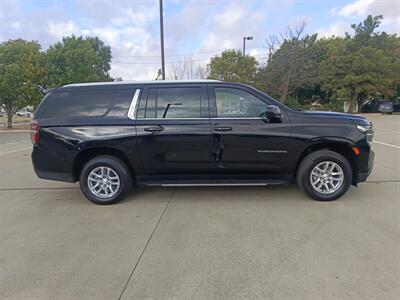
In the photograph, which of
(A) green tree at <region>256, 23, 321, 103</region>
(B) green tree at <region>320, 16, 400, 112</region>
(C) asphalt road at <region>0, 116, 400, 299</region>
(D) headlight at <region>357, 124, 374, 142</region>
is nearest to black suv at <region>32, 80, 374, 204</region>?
(D) headlight at <region>357, 124, 374, 142</region>

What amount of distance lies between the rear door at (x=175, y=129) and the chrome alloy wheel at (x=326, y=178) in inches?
64.3

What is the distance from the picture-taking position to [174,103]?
5.13 m

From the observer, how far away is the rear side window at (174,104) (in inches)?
201

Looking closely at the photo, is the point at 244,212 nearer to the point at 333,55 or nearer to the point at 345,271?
the point at 345,271

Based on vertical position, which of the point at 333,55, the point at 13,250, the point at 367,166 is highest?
the point at 333,55

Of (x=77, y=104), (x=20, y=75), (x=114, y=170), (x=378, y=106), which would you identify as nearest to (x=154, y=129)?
(x=114, y=170)

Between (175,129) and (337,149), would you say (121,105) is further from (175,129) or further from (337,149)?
(337,149)

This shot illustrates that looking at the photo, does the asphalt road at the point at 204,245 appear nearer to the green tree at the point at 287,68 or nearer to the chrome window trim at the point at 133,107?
the chrome window trim at the point at 133,107

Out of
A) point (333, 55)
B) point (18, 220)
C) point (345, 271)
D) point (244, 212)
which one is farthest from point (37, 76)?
point (333, 55)

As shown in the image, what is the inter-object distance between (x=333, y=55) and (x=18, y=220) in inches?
1376

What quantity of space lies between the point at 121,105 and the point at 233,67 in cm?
2746

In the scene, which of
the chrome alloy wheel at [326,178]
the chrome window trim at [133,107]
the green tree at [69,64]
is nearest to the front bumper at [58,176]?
the chrome window trim at [133,107]

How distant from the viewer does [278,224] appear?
4254 mm

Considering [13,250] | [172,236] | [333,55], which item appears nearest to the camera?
[13,250]
